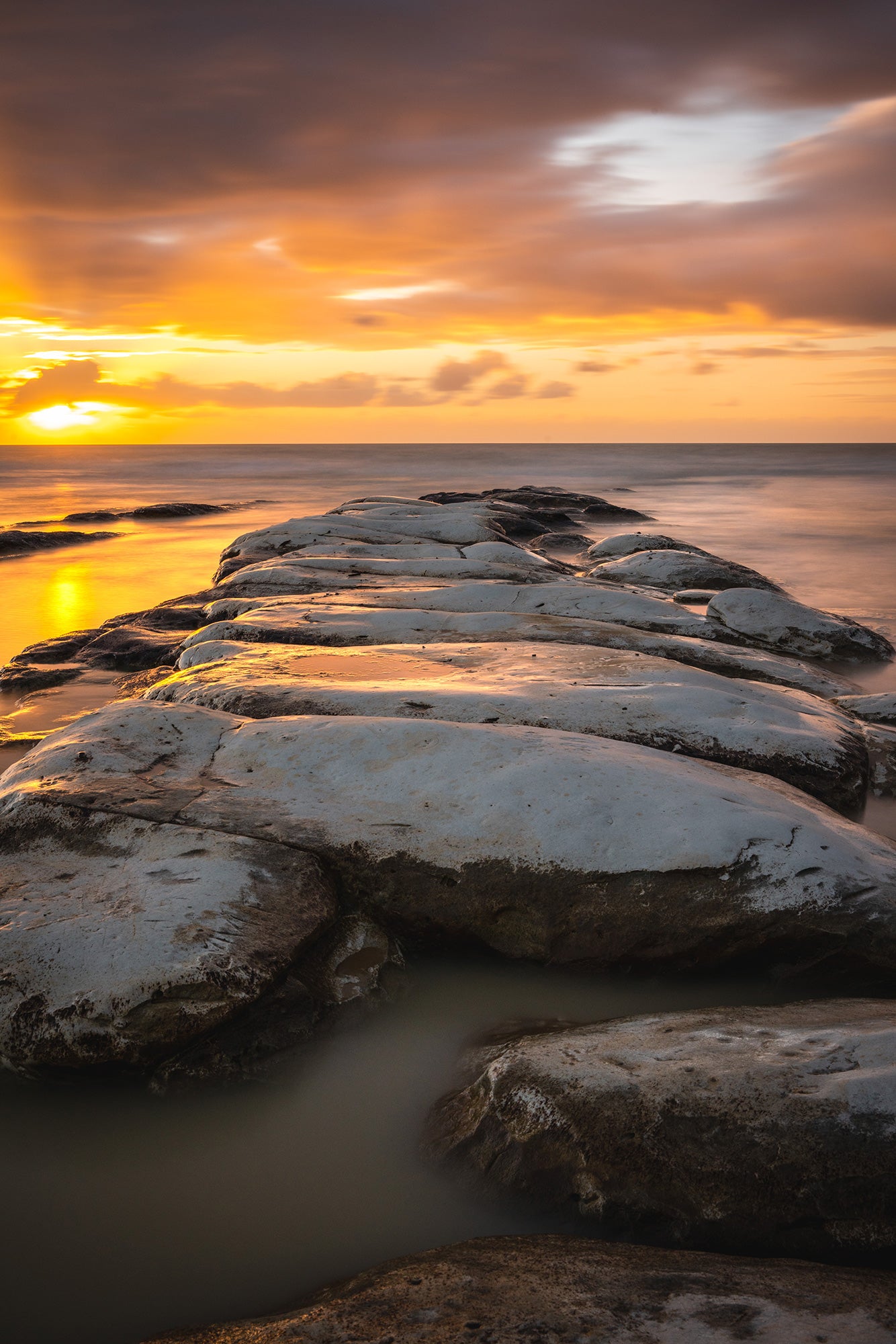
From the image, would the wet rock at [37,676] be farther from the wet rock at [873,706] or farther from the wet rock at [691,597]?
the wet rock at [873,706]

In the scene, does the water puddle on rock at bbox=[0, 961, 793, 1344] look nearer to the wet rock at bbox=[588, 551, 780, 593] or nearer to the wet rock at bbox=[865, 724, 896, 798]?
the wet rock at bbox=[865, 724, 896, 798]

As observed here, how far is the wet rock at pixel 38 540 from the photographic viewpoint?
1477 cm

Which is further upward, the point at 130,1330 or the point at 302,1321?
the point at 302,1321

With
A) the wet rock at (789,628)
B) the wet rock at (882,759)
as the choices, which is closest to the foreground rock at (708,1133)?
A: the wet rock at (882,759)

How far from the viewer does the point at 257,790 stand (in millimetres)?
3041

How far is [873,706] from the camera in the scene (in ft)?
16.6

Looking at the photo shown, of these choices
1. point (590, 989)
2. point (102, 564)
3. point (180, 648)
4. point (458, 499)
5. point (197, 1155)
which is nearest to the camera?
point (197, 1155)

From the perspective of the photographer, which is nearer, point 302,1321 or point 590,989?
point 302,1321

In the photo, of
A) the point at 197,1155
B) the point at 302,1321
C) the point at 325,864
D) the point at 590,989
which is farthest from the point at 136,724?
the point at 302,1321

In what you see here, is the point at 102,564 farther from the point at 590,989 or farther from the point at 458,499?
the point at 590,989

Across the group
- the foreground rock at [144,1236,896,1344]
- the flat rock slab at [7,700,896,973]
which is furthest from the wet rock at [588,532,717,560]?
the foreground rock at [144,1236,896,1344]

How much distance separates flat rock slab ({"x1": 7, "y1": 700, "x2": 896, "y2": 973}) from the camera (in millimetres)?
2594

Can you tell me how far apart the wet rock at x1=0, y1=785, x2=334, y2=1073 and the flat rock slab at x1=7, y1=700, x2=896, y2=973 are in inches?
4.0

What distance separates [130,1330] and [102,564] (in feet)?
43.8
